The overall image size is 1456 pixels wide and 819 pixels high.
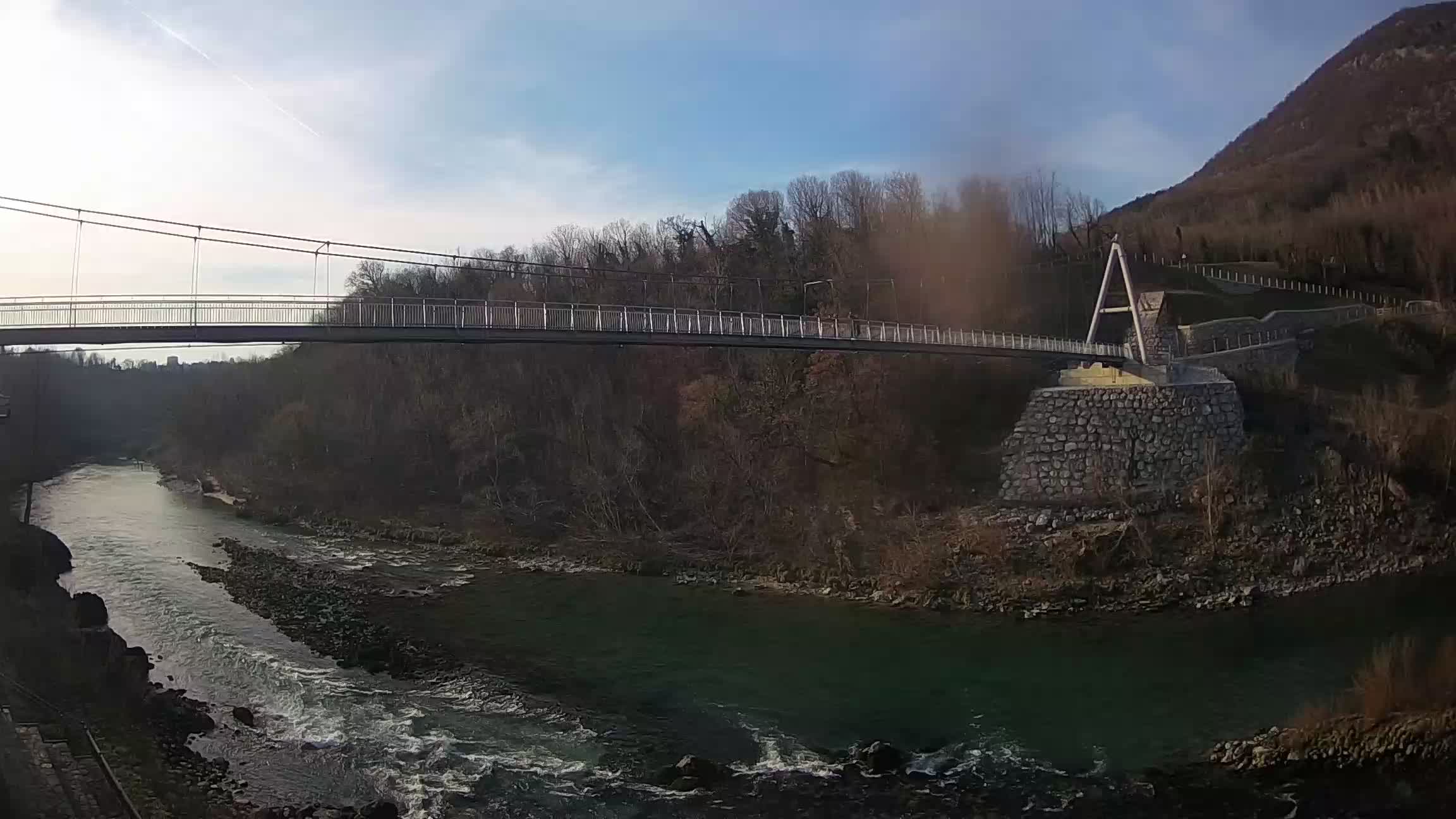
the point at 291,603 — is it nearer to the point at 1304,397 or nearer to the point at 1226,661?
the point at 1226,661

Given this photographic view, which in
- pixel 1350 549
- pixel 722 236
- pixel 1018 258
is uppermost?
pixel 722 236

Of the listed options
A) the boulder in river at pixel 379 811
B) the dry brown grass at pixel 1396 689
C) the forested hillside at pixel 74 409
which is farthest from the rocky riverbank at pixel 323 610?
the dry brown grass at pixel 1396 689

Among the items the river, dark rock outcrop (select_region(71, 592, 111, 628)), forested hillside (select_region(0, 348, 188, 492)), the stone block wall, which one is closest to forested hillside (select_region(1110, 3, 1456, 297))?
the stone block wall

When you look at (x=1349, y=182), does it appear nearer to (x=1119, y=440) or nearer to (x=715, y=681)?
(x=1119, y=440)

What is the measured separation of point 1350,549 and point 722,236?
3834 cm

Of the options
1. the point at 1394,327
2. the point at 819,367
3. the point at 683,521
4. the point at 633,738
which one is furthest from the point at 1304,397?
the point at 633,738

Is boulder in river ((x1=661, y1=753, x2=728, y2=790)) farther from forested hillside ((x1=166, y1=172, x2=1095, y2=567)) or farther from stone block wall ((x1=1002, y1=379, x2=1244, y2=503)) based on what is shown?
stone block wall ((x1=1002, y1=379, x2=1244, y2=503))

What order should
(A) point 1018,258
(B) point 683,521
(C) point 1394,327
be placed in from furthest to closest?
1. (A) point 1018,258
2. (C) point 1394,327
3. (B) point 683,521

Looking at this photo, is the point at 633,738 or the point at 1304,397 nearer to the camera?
the point at 633,738

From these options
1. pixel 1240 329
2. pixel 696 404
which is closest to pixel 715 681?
pixel 696 404

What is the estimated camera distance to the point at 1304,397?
92.9 feet

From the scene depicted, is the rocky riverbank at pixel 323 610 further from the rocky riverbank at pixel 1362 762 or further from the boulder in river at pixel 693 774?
the rocky riverbank at pixel 1362 762

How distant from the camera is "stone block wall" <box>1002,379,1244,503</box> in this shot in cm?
2550

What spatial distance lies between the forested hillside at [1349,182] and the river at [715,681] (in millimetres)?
37919
